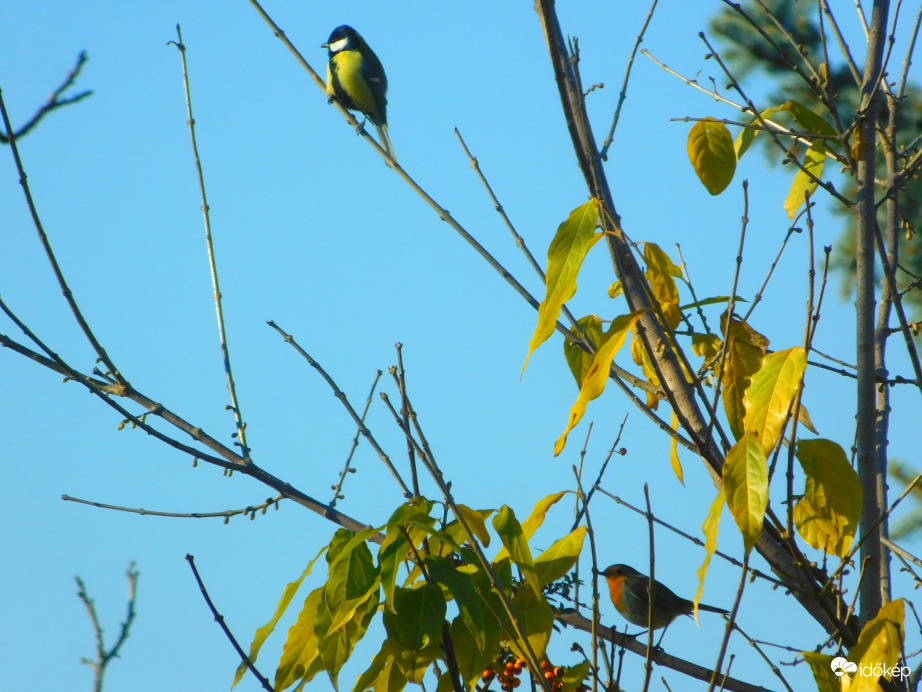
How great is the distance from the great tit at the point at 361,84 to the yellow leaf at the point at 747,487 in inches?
273

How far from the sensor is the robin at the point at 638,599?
17.0 feet

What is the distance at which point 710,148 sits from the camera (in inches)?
77.4

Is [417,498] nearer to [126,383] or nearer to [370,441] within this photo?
[370,441]

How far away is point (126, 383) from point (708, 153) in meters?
1.56

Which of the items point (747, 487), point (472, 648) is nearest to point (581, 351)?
point (472, 648)

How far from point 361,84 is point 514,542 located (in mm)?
7049

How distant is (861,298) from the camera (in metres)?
2.08

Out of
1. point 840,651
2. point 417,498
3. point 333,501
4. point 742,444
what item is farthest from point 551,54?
point 333,501

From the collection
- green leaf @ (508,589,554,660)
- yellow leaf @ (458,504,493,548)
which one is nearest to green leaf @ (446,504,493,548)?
yellow leaf @ (458,504,493,548)

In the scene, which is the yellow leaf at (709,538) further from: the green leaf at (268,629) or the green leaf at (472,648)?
the green leaf at (268,629)

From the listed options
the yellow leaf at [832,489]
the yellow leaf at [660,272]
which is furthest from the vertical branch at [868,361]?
the yellow leaf at [660,272]

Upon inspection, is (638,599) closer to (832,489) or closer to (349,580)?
(832,489)

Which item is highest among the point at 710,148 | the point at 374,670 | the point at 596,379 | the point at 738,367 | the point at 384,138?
the point at 384,138

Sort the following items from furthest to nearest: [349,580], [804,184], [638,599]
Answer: [638,599]
[804,184]
[349,580]
